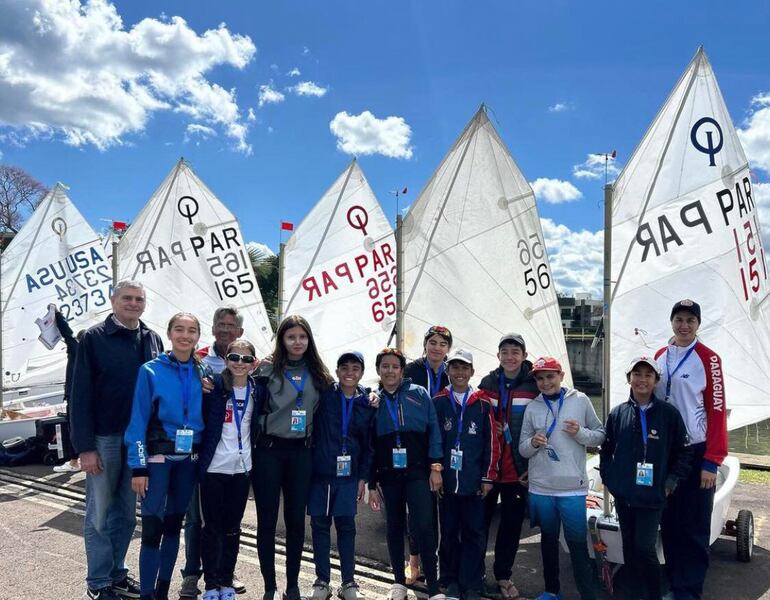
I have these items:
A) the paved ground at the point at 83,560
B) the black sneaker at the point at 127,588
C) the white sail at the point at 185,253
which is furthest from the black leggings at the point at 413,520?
the white sail at the point at 185,253

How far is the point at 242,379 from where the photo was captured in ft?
11.0

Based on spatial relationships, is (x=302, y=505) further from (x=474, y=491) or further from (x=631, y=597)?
(x=631, y=597)

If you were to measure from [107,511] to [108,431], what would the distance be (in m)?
0.50

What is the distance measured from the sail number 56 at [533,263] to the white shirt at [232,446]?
4.15 m

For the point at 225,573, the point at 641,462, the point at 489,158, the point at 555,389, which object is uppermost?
the point at 489,158

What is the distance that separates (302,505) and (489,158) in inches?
183

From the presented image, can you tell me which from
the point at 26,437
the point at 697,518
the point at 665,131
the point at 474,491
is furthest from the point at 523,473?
the point at 26,437

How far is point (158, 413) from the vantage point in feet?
10.2

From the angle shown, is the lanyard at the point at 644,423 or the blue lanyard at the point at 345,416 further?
the blue lanyard at the point at 345,416

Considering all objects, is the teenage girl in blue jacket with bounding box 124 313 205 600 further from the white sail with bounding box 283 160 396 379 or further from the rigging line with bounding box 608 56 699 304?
the white sail with bounding box 283 160 396 379

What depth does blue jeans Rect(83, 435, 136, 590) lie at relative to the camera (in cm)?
332

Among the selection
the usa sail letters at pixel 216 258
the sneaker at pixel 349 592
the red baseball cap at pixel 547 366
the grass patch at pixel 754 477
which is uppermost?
the usa sail letters at pixel 216 258

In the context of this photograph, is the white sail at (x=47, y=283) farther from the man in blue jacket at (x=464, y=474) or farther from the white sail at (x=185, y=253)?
the man in blue jacket at (x=464, y=474)

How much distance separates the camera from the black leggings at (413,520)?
3.40 meters
